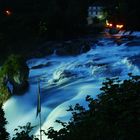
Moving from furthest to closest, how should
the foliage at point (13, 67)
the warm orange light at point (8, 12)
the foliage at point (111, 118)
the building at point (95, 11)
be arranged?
1. the building at point (95, 11)
2. the warm orange light at point (8, 12)
3. the foliage at point (13, 67)
4. the foliage at point (111, 118)

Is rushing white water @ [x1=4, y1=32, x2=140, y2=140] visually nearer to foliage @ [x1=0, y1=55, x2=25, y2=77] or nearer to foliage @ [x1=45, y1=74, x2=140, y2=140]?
foliage @ [x1=0, y1=55, x2=25, y2=77]

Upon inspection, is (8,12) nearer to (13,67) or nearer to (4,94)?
(13,67)

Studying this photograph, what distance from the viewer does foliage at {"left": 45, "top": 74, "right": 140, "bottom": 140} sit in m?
6.73

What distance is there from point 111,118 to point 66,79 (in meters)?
16.4

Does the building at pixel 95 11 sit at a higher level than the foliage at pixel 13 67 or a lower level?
lower

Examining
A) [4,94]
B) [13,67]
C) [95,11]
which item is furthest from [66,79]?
[95,11]

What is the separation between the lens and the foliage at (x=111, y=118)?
6734 millimetres

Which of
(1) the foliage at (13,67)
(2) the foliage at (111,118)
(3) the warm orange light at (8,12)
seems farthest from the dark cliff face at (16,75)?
(3) the warm orange light at (8,12)

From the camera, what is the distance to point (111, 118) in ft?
23.1

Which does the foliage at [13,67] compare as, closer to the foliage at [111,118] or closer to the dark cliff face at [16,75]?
the dark cliff face at [16,75]

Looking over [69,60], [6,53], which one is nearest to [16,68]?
[69,60]

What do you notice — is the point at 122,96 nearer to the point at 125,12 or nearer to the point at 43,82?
the point at 43,82

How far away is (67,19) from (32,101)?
65.2ft

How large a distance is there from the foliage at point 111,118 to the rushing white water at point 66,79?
26.4 ft
